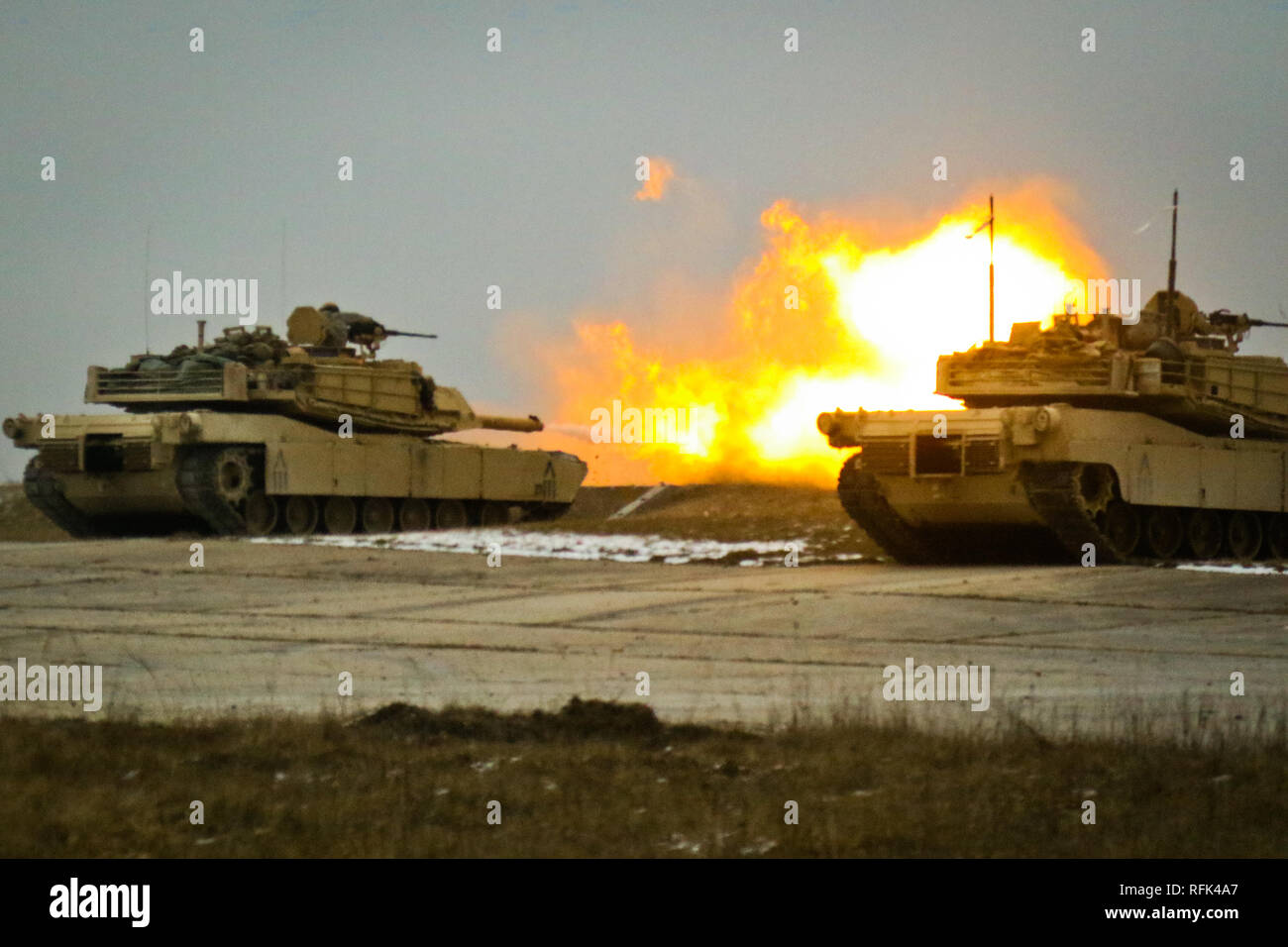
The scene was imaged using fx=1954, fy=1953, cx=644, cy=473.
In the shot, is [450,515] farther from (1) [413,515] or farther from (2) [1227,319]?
(2) [1227,319]

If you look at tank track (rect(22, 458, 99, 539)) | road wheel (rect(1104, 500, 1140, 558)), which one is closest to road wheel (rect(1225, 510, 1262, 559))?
road wheel (rect(1104, 500, 1140, 558))

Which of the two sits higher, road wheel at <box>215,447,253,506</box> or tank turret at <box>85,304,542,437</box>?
tank turret at <box>85,304,542,437</box>

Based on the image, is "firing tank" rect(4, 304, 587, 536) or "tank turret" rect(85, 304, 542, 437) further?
"tank turret" rect(85, 304, 542, 437)

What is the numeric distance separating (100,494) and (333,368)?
584cm

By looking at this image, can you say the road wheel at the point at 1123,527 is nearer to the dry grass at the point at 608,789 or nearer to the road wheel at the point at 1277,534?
the road wheel at the point at 1277,534

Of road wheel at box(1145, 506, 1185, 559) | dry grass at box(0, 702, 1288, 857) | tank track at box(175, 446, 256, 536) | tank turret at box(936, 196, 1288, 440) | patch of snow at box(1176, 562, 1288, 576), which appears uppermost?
tank turret at box(936, 196, 1288, 440)

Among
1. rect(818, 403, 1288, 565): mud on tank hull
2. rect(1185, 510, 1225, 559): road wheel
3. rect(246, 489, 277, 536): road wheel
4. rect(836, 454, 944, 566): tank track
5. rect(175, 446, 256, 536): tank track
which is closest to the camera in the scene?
rect(818, 403, 1288, 565): mud on tank hull

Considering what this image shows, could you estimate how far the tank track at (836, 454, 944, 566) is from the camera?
29.9m

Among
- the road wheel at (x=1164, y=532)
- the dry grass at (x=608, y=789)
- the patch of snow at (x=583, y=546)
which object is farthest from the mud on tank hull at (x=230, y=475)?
the dry grass at (x=608, y=789)

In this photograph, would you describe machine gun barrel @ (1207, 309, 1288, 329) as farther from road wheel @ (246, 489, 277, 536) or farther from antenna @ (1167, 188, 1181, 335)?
road wheel @ (246, 489, 277, 536)

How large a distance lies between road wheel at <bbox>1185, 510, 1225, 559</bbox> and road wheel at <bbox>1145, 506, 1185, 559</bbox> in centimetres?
20

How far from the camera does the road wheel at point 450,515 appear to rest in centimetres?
4262

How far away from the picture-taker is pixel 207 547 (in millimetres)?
31141

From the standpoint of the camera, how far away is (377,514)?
40625 mm
